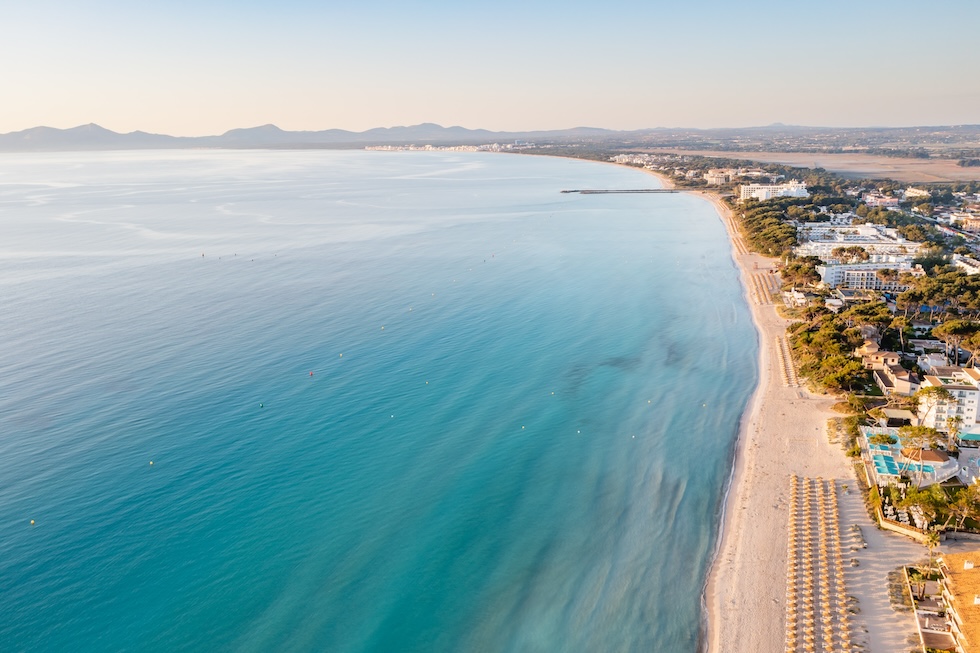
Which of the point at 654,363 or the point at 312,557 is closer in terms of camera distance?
the point at 312,557

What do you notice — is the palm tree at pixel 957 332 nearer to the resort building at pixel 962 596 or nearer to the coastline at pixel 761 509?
the coastline at pixel 761 509

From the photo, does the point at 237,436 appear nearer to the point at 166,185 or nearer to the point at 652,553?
the point at 652,553

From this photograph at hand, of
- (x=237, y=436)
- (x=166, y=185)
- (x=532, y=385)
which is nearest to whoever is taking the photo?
(x=237, y=436)

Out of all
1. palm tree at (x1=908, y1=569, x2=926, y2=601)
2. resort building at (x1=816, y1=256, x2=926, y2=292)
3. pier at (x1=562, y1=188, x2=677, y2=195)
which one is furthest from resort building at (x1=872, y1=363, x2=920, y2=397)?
pier at (x1=562, y1=188, x2=677, y2=195)

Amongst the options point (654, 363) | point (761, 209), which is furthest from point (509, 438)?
point (761, 209)

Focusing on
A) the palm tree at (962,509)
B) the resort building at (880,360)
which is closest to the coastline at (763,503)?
the palm tree at (962,509)

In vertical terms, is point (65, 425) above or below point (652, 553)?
above

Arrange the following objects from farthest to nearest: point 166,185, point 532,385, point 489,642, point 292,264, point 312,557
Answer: point 166,185
point 292,264
point 532,385
point 312,557
point 489,642
